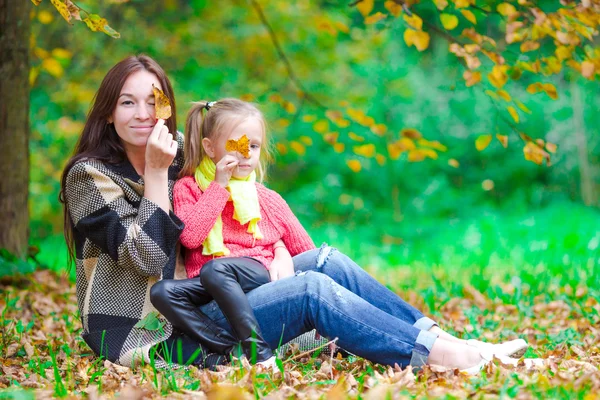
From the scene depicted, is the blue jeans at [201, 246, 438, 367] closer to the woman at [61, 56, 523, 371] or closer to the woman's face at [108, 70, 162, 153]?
the woman at [61, 56, 523, 371]

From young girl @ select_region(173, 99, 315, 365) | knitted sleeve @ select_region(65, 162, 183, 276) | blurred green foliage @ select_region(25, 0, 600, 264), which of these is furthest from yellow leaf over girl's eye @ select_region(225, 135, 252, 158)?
blurred green foliage @ select_region(25, 0, 600, 264)

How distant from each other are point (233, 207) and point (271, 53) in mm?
6145

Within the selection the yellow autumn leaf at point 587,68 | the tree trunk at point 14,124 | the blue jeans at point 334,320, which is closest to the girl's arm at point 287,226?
the blue jeans at point 334,320

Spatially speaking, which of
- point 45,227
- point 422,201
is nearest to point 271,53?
point 422,201

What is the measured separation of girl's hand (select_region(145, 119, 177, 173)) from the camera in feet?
8.37

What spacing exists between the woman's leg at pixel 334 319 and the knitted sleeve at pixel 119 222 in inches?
11.3

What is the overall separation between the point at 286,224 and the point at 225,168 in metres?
0.38

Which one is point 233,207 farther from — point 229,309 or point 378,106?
point 378,106

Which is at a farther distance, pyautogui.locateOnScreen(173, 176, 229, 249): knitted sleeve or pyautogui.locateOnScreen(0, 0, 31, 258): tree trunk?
pyautogui.locateOnScreen(0, 0, 31, 258): tree trunk

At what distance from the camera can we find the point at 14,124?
→ 4.23 meters

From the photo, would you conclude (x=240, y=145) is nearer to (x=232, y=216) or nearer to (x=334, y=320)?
(x=232, y=216)

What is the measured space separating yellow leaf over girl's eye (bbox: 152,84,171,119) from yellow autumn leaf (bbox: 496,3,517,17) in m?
1.84

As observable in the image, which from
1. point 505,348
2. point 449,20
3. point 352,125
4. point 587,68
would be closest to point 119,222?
point 505,348

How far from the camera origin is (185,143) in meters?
2.89
